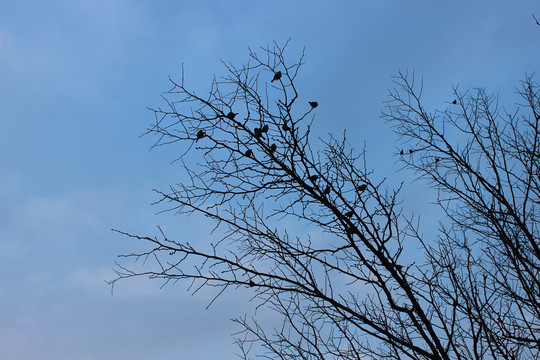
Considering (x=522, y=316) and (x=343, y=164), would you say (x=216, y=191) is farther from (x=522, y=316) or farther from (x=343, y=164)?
(x=522, y=316)

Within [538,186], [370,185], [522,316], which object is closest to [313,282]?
[370,185]

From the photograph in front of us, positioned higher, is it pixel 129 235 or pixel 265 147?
pixel 265 147

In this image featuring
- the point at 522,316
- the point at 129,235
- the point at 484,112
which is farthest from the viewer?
the point at 484,112

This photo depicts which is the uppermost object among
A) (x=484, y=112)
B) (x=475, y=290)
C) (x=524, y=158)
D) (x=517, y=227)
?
(x=484, y=112)

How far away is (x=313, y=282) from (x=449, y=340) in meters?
0.85

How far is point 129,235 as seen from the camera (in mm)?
2479

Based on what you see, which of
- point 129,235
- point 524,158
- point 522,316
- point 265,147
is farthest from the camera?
point 524,158

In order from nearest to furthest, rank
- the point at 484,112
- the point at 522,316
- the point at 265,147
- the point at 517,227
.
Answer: the point at 265,147
the point at 522,316
the point at 517,227
the point at 484,112

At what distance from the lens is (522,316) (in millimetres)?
3426

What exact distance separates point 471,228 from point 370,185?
166 centimetres

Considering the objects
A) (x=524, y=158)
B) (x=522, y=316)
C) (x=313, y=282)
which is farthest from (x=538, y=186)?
(x=313, y=282)

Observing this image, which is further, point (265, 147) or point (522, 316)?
point (522, 316)

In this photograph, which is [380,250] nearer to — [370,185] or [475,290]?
[370,185]

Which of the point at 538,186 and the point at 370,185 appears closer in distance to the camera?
the point at 370,185
